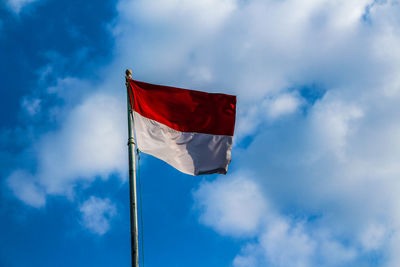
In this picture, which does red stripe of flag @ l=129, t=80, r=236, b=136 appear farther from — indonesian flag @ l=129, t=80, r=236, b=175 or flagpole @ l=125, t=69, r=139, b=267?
flagpole @ l=125, t=69, r=139, b=267

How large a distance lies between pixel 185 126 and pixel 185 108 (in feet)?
2.77

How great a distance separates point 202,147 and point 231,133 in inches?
63.9

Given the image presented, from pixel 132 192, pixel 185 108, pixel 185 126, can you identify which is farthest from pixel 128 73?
pixel 132 192

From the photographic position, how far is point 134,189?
1291 cm

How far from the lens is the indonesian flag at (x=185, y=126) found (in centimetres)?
1571

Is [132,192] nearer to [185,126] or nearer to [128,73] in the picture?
[185,126]

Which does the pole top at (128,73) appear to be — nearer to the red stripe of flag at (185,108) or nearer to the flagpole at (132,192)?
the red stripe of flag at (185,108)

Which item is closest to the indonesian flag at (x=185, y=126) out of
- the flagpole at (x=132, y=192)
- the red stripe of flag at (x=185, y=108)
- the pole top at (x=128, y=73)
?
the red stripe of flag at (x=185, y=108)

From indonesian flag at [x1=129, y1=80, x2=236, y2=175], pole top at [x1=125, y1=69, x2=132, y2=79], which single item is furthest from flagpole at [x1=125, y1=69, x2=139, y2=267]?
pole top at [x1=125, y1=69, x2=132, y2=79]

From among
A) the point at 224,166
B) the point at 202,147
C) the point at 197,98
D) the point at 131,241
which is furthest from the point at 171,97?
the point at 131,241

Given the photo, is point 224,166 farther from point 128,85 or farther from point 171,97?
point 128,85

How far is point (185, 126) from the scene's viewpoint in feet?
56.2

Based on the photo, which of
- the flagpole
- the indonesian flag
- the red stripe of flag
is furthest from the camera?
the red stripe of flag

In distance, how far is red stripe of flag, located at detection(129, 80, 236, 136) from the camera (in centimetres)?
1619
